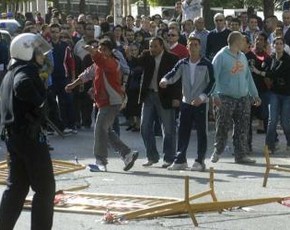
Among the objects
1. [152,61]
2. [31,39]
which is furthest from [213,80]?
[31,39]

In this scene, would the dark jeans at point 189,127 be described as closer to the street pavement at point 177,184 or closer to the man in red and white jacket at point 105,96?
the street pavement at point 177,184

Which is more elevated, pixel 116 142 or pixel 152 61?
pixel 152 61

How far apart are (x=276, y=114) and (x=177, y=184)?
138 inches

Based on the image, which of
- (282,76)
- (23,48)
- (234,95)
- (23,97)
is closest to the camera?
(23,97)

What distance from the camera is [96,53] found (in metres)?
12.1

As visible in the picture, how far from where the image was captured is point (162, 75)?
42.0 feet

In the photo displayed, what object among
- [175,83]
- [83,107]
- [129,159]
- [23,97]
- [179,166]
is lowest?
[83,107]

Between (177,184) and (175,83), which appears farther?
(175,83)

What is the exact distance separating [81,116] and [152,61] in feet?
17.8

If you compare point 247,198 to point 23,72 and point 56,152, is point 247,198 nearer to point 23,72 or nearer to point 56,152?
point 23,72

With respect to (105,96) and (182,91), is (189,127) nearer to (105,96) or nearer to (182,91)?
(182,91)

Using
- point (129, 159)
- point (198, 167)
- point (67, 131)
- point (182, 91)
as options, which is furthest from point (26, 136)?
point (67, 131)

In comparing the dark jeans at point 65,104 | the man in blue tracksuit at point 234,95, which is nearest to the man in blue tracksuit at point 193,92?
the man in blue tracksuit at point 234,95

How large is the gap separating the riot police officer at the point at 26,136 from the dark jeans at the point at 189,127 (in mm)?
5116
